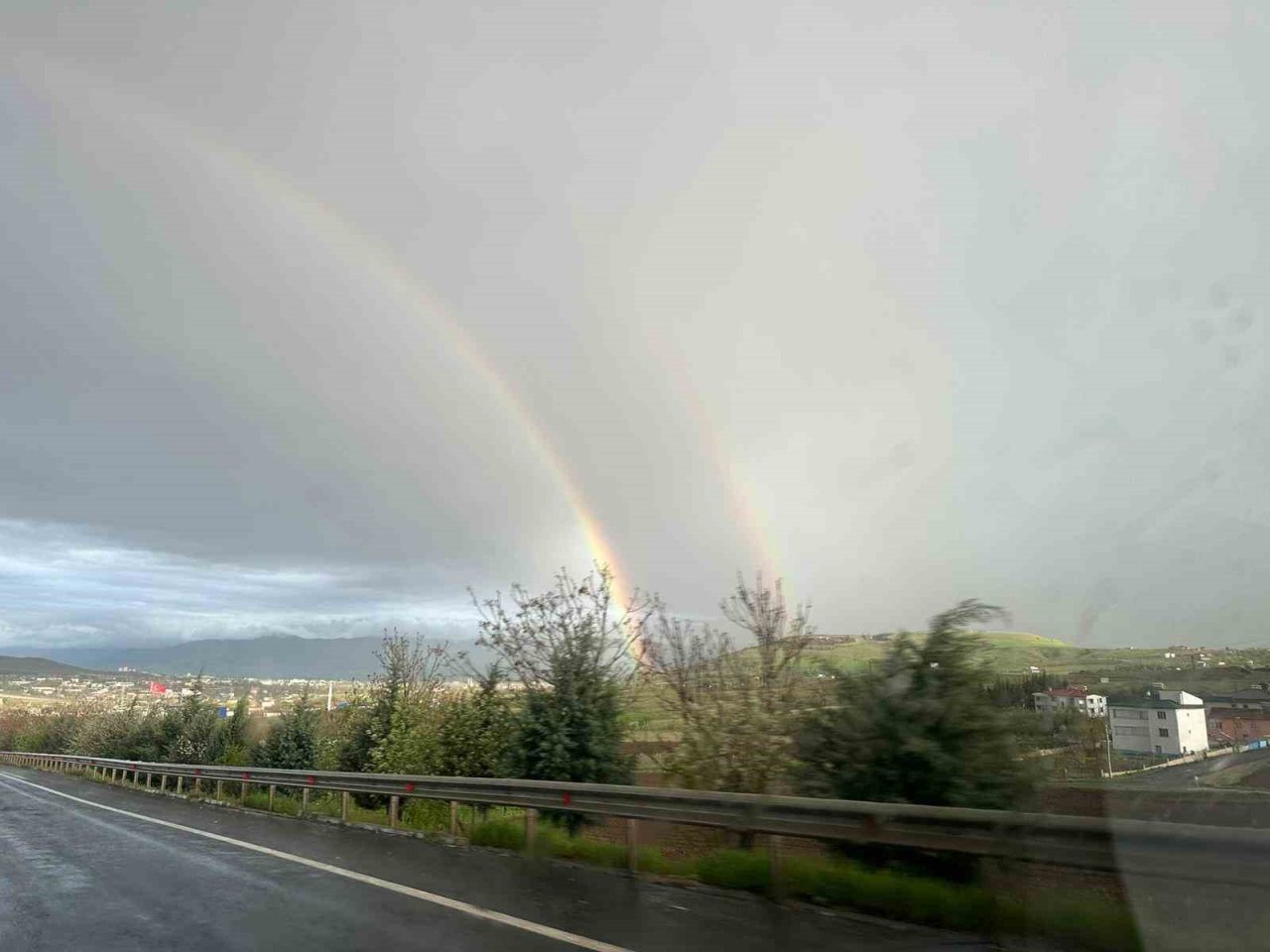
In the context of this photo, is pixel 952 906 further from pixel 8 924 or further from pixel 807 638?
pixel 8 924

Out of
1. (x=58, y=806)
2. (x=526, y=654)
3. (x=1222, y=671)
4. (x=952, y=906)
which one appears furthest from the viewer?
(x=58, y=806)

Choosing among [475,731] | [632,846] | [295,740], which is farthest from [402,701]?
[632,846]

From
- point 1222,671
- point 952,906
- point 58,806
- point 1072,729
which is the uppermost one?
point 1222,671

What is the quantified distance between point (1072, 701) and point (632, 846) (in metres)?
4.87

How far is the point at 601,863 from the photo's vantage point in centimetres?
1028

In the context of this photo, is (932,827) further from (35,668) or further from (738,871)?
(35,668)

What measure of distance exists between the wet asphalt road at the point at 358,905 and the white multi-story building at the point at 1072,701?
94.5 inches

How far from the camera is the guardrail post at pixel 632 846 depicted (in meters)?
9.84

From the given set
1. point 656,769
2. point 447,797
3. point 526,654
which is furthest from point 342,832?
point 656,769

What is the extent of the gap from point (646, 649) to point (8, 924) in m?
9.06

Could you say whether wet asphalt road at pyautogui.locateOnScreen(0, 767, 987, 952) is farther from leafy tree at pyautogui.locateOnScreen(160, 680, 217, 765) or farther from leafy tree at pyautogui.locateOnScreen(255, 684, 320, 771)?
leafy tree at pyautogui.locateOnScreen(160, 680, 217, 765)

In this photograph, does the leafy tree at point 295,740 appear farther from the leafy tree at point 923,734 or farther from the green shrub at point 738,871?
the leafy tree at point 923,734

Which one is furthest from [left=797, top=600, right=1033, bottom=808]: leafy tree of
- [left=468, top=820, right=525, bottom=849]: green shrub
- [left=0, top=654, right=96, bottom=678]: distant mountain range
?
[left=0, top=654, right=96, bottom=678]: distant mountain range

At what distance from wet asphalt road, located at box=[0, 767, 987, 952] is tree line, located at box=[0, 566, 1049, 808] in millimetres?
1719
